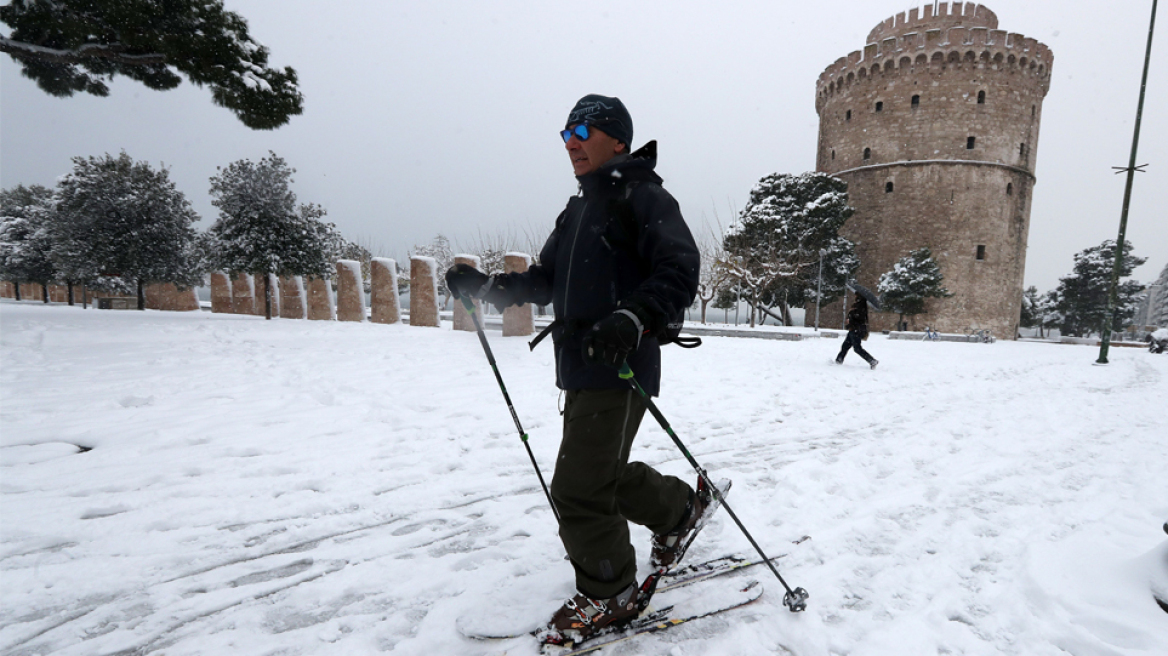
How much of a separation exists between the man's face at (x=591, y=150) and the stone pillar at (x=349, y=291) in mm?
14530

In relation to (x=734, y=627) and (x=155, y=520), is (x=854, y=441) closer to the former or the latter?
(x=734, y=627)

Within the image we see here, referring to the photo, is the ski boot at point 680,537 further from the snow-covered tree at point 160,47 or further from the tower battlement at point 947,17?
the tower battlement at point 947,17

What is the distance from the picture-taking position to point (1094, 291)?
41.8 meters

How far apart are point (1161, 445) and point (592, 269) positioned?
6073mm

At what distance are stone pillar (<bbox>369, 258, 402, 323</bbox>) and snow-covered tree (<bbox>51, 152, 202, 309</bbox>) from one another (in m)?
11.2

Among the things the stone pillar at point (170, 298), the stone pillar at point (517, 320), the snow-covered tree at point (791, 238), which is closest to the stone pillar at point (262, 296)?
the stone pillar at point (170, 298)

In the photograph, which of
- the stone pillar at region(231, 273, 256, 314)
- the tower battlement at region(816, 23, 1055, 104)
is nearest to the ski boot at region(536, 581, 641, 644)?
the stone pillar at region(231, 273, 256, 314)

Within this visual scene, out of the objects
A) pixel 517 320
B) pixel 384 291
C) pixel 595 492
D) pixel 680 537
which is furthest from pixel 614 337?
pixel 384 291

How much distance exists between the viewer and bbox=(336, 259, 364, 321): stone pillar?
1494cm

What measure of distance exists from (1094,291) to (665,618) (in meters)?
58.6

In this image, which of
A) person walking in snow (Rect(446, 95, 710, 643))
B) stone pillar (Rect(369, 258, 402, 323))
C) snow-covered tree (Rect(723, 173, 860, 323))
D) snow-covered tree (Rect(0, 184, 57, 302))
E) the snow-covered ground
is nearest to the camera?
person walking in snow (Rect(446, 95, 710, 643))

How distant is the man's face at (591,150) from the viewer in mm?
1969

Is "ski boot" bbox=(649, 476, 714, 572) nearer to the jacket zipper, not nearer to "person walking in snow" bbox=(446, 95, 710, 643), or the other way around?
"person walking in snow" bbox=(446, 95, 710, 643)

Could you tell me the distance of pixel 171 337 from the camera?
31.0 ft
